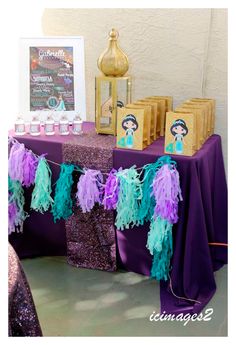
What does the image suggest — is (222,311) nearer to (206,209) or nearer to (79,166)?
(206,209)

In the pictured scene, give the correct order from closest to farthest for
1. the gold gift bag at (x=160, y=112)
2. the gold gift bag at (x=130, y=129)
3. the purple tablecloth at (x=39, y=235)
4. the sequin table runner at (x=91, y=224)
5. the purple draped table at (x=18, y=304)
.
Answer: the purple draped table at (x=18, y=304)
the gold gift bag at (x=130, y=129)
the sequin table runner at (x=91, y=224)
the gold gift bag at (x=160, y=112)
the purple tablecloth at (x=39, y=235)

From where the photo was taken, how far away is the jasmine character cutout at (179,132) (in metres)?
2.01

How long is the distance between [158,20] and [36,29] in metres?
0.76

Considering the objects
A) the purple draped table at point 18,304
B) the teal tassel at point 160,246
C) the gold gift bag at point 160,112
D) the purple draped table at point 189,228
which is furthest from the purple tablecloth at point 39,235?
the purple draped table at point 18,304

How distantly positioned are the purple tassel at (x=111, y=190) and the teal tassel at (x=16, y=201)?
0.49m

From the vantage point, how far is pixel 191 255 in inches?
82.2

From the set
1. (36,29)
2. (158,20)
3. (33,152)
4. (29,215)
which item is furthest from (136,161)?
(36,29)

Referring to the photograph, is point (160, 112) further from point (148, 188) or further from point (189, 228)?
point (189, 228)

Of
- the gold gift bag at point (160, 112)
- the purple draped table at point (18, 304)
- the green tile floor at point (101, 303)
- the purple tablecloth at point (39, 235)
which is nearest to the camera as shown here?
the purple draped table at point (18, 304)

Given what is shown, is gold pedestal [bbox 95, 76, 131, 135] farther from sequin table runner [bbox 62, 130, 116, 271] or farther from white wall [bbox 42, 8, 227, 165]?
white wall [bbox 42, 8, 227, 165]

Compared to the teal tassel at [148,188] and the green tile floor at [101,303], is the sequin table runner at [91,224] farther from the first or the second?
the teal tassel at [148,188]

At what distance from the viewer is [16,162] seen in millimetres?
2275

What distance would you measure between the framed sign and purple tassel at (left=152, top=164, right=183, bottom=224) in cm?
72

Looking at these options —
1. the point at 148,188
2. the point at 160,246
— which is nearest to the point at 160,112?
the point at 148,188
